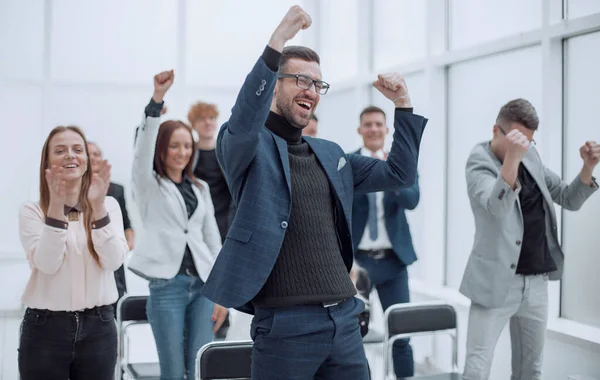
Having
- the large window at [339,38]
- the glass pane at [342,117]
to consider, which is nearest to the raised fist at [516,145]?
the glass pane at [342,117]

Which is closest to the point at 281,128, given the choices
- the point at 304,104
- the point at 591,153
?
the point at 304,104

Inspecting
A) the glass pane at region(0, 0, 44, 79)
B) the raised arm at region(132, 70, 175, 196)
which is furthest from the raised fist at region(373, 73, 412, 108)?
the glass pane at region(0, 0, 44, 79)

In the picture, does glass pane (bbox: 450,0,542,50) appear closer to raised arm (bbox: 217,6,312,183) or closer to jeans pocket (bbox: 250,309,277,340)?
raised arm (bbox: 217,6,312,183)

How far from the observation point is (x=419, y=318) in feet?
10.2

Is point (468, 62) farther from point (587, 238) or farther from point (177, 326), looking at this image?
point (177, 326)

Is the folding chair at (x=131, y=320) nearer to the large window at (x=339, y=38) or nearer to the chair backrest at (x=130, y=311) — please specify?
the chair backrest at (x=130, y=311)

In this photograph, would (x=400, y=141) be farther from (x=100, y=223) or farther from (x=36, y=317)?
(x=36, y=317)

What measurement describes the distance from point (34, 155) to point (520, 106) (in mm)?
5261

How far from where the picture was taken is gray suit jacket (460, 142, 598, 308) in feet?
9.37

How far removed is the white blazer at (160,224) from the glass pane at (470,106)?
2146 mm

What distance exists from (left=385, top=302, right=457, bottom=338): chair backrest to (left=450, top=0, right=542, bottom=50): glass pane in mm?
1824

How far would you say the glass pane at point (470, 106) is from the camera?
4066 mm

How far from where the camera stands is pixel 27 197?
→ 6688mm

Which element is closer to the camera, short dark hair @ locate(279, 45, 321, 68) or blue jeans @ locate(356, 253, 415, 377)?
short dark hair @ locate(279, 45, 321, 68)
